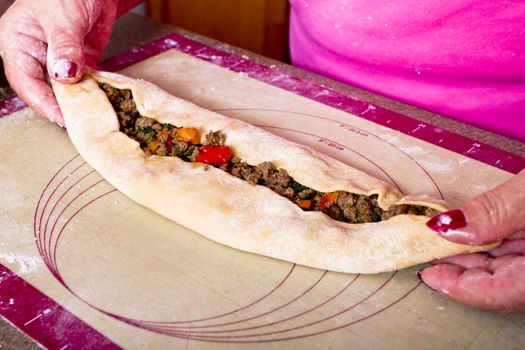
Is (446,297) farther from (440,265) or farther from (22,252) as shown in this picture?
(22,252)

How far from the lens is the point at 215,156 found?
1707 millimetres

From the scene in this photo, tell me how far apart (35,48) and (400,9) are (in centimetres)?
131

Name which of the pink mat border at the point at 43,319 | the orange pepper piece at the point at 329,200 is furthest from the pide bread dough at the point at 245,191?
the pink mat border at the point at 43,319

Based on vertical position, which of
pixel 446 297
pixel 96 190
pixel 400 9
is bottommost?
pixel 96 190

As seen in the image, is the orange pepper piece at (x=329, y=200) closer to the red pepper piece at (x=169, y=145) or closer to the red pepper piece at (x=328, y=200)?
the red pepper piece at (x=328, y=200)

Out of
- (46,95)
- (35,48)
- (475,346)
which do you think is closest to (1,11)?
(35,48)

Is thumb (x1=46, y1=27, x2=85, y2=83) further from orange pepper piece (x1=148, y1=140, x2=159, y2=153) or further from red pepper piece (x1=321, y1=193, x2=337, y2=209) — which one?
red pepper piece (x1=321, y1=193, x2=337, y2=209)

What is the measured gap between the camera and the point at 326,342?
1.28m

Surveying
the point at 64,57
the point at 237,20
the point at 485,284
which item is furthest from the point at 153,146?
the point at 237,20

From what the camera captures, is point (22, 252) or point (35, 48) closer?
point (22, 252)

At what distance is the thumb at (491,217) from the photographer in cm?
124

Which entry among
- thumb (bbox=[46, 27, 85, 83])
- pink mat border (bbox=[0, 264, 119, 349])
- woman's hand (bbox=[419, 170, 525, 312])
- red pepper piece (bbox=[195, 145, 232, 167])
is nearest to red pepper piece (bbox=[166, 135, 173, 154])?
red pepper piece (bbox=[195, 145, 232, 167])

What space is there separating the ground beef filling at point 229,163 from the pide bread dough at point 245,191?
2 centimetres

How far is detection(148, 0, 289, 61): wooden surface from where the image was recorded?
3.65 meters
